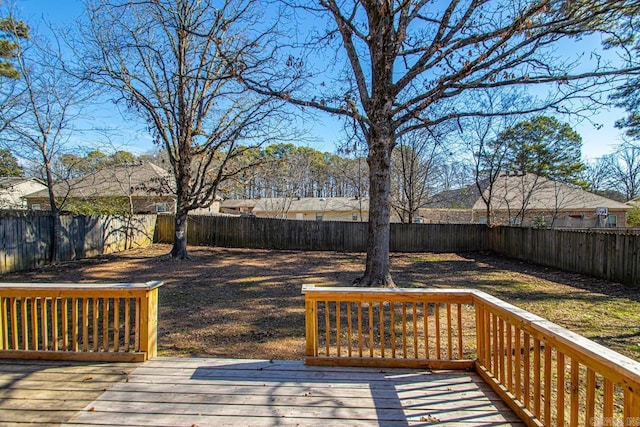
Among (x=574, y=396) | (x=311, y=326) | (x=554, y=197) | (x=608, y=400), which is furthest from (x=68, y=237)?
(x=554, y=197)

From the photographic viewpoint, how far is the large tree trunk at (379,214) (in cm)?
643

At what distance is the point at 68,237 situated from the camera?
35.9 ft

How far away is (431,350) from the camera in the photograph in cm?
406

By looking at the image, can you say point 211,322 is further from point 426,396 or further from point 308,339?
point 426,396

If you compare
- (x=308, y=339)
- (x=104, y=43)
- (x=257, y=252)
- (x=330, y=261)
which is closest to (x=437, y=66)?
(x=308, y=339)

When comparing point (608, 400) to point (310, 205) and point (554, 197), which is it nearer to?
point (554, 197)

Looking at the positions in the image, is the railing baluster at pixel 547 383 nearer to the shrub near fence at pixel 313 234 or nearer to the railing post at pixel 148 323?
the railing post at pixel 148 323

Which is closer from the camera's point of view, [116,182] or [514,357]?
[514,357]

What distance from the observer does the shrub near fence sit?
15578mm

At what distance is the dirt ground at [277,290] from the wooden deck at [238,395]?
2.88 feet

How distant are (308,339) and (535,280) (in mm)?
7822

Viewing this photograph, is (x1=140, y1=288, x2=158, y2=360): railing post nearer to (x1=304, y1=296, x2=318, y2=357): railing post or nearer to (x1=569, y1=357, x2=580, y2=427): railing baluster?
(x1=304, y1=296, x2=318, y2=357): railing post

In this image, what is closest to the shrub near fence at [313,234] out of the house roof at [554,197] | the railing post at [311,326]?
the house roof at [554,197]

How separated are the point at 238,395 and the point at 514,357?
2428 mm
